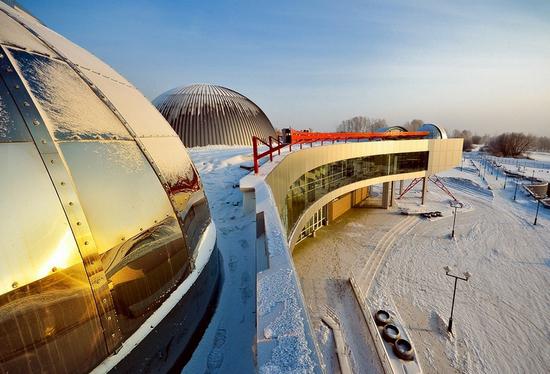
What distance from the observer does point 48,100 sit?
249 cm

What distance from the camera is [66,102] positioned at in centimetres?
267

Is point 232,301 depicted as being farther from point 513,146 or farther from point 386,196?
point 513,146

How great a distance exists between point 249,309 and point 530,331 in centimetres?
1713

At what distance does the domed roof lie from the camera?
22.7 meters

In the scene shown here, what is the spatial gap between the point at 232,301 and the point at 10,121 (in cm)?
383

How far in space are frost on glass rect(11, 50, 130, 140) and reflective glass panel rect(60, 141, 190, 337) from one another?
0.15m

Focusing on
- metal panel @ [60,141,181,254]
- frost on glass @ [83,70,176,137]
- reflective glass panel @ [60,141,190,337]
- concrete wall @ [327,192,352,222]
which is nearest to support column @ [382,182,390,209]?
concrete wall @ [327,192,352,222]

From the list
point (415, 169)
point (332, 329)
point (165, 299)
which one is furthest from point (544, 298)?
point (165, 299)

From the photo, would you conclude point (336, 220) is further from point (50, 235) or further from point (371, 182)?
point (50, 235)

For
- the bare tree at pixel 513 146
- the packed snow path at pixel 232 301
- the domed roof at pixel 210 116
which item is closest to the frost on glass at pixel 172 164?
the packed snow path at pixel 232 301

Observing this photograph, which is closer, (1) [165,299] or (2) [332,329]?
(1) [165,299]

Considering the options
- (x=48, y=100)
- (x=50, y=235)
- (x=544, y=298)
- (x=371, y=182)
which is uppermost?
(x=48, y=100)

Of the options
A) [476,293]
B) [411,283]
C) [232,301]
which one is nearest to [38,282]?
[232,301]

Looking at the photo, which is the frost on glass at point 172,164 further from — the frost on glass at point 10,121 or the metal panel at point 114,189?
the frost on glass at point 10,121
